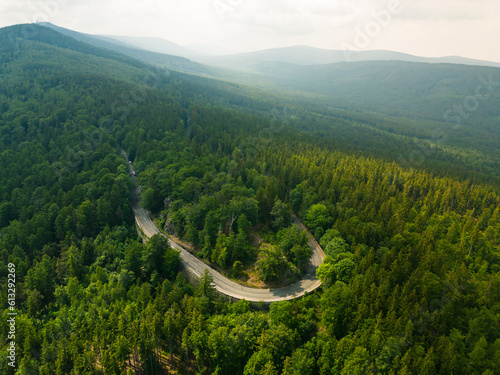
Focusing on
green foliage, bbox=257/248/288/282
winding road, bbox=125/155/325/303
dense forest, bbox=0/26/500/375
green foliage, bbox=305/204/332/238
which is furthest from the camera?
green foliage, bbox=305/204/332/238

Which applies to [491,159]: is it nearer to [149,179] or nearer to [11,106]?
[149,179]

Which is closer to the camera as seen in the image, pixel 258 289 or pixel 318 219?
pixel 258 289

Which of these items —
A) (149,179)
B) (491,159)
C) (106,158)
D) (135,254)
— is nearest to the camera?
(135,254)

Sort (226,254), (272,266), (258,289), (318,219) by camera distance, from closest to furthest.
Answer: (272,266) → (258,289) → (226,254) → (318,219)

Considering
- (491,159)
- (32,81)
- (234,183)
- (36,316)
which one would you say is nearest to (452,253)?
(234,183)

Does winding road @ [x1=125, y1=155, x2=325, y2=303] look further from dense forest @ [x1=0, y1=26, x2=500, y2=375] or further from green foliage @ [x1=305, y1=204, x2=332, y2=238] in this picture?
green foliage @ [x1=305, y1=204, x2=332, y2=238]

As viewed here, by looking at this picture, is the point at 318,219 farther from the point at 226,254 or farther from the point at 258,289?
the point at 226,254

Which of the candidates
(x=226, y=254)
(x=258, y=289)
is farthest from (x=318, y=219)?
(x=226, y=254)

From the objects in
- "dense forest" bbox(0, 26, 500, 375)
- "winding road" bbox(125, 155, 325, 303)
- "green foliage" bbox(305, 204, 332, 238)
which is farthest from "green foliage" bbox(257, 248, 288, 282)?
"green foliage" bbox(305, 204, 332, 238)
